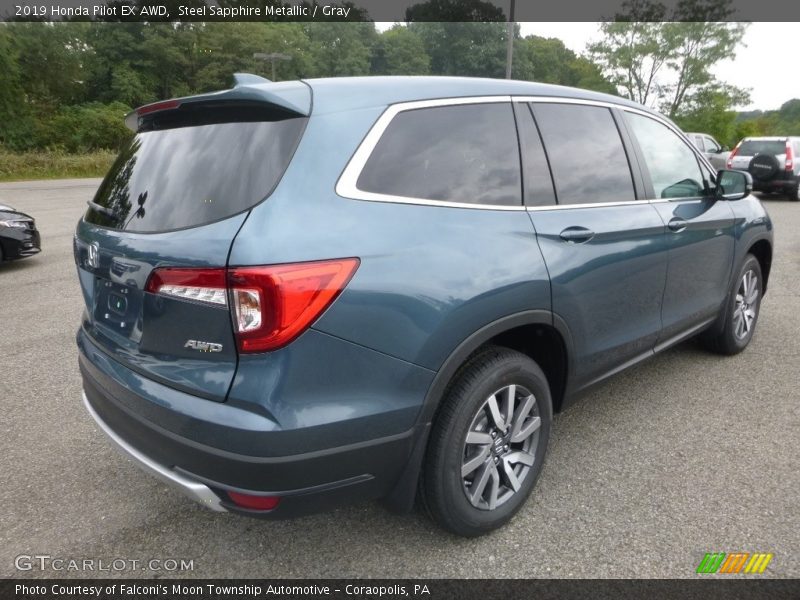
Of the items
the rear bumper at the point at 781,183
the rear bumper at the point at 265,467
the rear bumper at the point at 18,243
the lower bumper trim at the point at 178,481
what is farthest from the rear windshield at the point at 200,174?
the rear bumper at the point at 781,183

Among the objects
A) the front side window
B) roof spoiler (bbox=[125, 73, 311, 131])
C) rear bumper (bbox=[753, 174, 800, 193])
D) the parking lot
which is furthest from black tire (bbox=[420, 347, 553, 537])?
rear bumper (bbox=[753, 174, 800, 193])

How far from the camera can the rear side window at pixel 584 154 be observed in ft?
8.50

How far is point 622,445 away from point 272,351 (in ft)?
7.04

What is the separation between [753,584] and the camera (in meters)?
2.11

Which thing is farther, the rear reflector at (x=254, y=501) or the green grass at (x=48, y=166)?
the green grass at (x=48, y=166)

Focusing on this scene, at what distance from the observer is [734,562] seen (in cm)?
221

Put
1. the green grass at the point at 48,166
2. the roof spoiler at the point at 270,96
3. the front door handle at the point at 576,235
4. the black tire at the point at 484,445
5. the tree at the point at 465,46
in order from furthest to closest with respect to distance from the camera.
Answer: the tree at the point at 465,46, the green grass at the point at 48,166, the front door handle at the point at 576,235, the black tire at the point at 484,445, the roof spoiler at the point at 270,96

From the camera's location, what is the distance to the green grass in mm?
25500

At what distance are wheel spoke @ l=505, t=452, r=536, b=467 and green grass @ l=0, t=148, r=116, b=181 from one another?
25.9 m

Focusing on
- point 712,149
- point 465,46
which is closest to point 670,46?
point 712,149

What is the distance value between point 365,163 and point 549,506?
170 centimetres

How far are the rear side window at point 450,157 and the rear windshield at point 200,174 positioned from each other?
0.30m

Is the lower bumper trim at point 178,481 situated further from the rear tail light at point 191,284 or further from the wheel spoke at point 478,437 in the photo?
the wheel spoke at point 478,437

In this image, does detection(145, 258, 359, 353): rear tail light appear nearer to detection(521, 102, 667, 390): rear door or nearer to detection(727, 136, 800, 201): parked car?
detection(521, 102, 667, 390): rear door
